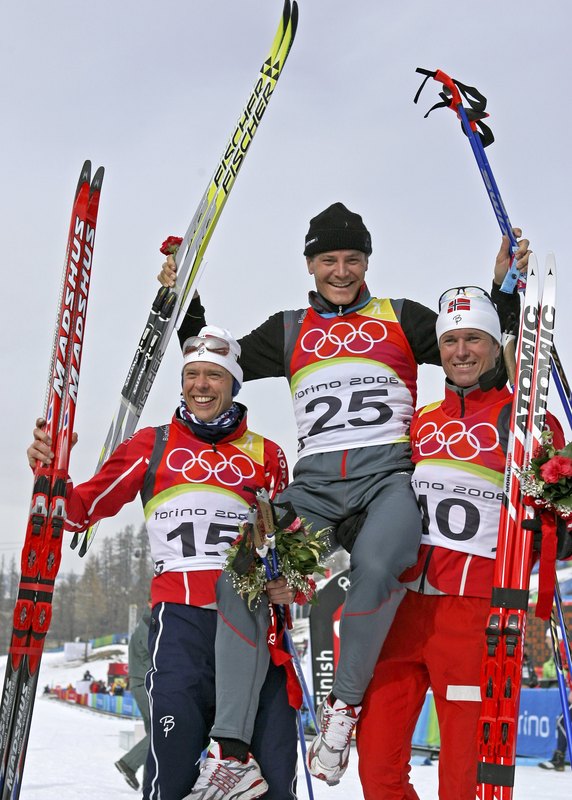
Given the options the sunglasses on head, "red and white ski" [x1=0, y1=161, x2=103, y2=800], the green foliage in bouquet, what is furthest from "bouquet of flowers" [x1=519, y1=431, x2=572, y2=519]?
"red and white ski" [x1=0, y1=161, x2=103, y2=800]

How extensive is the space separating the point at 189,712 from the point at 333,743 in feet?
1.86

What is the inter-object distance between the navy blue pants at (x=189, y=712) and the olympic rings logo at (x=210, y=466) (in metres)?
0.54

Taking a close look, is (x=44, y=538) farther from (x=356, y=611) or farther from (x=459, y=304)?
(x=459, y=304)

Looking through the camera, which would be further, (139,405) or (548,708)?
(548,708)

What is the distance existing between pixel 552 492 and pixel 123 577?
10094cm

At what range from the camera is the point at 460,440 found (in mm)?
3656

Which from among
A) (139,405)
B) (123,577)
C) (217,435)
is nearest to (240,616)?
(217,435)

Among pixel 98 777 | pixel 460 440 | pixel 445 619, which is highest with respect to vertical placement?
pixel 460 440

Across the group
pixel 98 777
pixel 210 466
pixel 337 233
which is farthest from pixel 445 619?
pixel 98 777

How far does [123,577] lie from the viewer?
331 feet

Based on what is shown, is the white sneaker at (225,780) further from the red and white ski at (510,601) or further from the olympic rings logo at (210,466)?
the olympic rings logo at (210,466)

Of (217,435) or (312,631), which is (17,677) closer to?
(217,435)

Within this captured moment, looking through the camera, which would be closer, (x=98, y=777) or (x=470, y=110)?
(x=470, y=110)

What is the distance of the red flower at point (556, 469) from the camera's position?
339 cm
